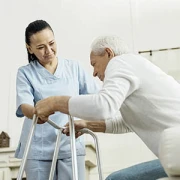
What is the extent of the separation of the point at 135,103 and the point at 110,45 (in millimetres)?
258

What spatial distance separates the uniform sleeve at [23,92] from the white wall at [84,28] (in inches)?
48.4

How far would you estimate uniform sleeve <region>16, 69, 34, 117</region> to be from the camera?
1.56 meters

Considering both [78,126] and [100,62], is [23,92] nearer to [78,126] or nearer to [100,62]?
[78,126]

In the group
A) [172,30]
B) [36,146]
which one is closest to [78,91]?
[36,146]

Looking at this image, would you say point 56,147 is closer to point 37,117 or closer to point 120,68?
point 37,117

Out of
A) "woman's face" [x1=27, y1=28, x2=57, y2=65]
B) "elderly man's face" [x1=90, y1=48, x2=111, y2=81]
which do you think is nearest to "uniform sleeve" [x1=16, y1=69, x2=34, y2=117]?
"woman's face" [x1=27, y1=28, x2=57, y2=65]

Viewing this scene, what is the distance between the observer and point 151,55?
2850mm

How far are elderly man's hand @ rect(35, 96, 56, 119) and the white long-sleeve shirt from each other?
0.33 feet

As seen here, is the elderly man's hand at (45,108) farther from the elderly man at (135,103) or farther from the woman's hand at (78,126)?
the woman's hand at (78,126)

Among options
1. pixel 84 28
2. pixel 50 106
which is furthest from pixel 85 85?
pixel 84 28

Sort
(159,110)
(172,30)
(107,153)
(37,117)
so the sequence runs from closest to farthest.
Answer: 1. (159,110)
2. (37,117)
3. (107,153)
4. (172,30)

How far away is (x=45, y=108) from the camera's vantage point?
1.25 metres

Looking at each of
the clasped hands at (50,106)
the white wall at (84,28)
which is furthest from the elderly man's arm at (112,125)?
the white wall at (84,28)

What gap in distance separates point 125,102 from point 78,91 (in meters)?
0.48
